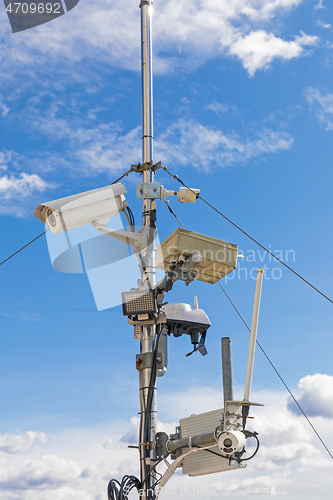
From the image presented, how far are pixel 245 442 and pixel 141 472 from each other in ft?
7.95

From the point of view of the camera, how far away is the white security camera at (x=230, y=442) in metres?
9.59

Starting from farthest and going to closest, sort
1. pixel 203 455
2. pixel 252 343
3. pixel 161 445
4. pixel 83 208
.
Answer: pixel 83 208 < pixel 161 445 < pixel 203 455 < pixel 252 343

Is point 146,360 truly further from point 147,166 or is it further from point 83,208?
point 147,166

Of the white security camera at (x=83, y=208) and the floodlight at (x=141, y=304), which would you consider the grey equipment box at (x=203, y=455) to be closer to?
the floodlight at (x=141, y=304)

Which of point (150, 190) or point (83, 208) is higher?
point (150, 190)

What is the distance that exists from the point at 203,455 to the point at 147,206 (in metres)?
5.64

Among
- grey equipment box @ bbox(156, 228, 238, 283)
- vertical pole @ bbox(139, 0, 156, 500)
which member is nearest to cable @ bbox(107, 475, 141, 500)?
vertical pole @ bbox(139, 0, 156, 500)

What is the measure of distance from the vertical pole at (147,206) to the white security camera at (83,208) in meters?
0.98

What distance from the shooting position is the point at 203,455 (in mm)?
10625

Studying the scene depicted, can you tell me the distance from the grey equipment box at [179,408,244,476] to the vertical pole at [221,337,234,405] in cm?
32

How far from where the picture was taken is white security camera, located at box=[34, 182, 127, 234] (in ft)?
37.9

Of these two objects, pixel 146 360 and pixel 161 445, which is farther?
pixel 146 360

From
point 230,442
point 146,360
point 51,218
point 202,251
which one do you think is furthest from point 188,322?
point 51,218

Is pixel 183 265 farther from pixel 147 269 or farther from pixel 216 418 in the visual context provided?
pixel 216 418
